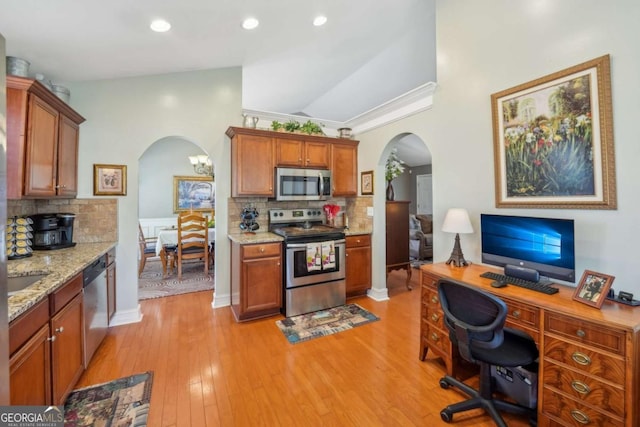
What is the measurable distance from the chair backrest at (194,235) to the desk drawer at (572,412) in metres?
4.56

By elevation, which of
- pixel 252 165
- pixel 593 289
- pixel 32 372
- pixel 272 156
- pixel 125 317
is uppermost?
pixel 272 156

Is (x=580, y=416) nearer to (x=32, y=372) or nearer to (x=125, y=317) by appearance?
(x=32, y=372)

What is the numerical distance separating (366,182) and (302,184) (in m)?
0.97

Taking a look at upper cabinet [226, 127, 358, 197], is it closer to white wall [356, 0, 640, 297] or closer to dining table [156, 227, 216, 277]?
white wall [356, 0, 640, 297]

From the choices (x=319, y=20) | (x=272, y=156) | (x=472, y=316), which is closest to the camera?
(x=472, y=316)

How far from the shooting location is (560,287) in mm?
1835

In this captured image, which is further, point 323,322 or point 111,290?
point 323,322

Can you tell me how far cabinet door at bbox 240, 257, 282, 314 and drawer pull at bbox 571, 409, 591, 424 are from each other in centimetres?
256

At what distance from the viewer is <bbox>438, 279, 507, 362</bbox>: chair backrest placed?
152 centimetres

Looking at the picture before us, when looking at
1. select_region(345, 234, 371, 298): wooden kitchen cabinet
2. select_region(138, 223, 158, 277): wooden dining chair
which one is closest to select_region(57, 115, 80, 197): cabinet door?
select_region(138, 223, 158, 277): wooden dining chair

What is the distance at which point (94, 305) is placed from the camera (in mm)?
2291

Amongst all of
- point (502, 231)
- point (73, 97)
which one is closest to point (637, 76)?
point (502, 231)

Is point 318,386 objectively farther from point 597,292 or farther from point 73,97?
point 73,97

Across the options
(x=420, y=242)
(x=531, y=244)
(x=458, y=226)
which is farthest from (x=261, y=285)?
(x=420, y=242)
